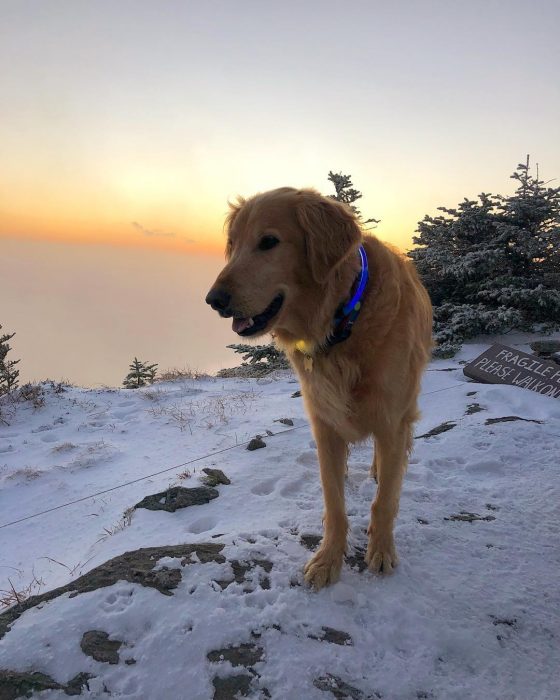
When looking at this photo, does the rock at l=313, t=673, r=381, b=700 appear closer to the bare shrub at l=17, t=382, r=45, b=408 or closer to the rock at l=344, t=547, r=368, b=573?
the rock at l=344, t=547, r=368, b=573

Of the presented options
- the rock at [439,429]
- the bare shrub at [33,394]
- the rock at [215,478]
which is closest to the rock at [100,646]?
the rock at [215,478]

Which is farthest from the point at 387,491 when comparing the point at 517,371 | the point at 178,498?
the point at 517,371

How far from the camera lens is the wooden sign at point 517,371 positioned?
220 inches

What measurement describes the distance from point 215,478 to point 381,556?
1597 millimetres

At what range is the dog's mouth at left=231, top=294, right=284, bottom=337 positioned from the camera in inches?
93.6

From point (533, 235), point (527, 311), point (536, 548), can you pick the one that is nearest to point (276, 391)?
point (536, 548)

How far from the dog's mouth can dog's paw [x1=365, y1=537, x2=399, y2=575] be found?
4.18 feet

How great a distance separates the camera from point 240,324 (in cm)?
237

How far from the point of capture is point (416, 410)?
2.76 meters

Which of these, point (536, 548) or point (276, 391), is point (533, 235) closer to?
point (276, 391)

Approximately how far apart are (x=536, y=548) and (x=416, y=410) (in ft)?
3.12

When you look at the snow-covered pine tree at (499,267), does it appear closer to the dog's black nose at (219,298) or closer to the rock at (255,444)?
the rock at (255,444)

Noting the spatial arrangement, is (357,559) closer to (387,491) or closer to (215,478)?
(387,491)

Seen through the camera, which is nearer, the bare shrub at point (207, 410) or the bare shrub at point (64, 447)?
the bare shrub at point (64, 447)
